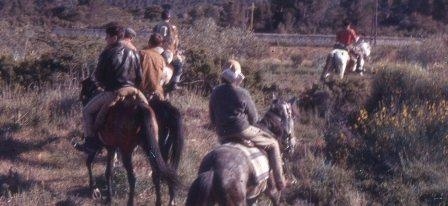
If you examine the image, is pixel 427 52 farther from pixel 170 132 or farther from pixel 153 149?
pixel 153 149

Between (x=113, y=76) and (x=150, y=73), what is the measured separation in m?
1.02

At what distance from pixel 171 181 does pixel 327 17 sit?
53.0m

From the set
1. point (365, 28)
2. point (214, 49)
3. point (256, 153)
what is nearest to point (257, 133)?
point (256, 153)

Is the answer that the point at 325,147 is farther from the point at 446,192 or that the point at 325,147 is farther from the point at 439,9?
the point at 439,9

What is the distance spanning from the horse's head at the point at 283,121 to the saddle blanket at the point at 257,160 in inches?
48.6

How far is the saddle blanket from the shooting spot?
9492 mm

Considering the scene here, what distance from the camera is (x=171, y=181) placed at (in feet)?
35.7

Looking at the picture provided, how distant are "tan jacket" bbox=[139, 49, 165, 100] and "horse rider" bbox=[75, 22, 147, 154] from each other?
1.55 feet

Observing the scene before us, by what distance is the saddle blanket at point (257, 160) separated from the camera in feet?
31.1

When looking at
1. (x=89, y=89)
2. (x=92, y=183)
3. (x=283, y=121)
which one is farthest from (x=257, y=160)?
(x=89, y=89)

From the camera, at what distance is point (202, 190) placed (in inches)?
344

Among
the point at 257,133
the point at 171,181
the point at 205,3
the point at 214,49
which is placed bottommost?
the point at 205,3

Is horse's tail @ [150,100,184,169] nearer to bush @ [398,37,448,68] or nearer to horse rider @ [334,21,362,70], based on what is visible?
horse rider @ [334,21,362,70]

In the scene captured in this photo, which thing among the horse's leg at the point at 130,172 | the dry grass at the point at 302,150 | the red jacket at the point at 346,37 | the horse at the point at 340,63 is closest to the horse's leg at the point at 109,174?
the dry grass at the point at 302,150
